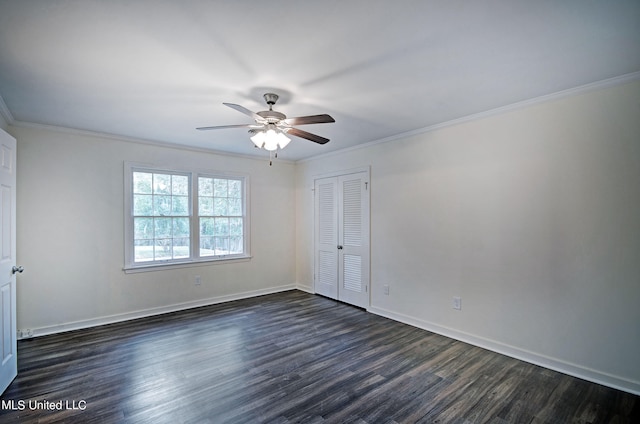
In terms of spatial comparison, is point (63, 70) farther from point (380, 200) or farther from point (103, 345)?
point (380, 200)

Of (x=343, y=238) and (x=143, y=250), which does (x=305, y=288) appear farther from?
(x=143, y=250)

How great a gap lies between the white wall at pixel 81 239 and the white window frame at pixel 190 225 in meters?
0.08

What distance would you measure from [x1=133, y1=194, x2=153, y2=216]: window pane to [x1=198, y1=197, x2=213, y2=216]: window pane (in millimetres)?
700

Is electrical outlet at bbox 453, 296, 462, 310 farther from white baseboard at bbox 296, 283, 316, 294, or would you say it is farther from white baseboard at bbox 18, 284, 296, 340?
white baseboard at bbox 18, 284, 296, 340

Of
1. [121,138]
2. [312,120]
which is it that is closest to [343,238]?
[312,120]

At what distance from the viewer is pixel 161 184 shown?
4.53m

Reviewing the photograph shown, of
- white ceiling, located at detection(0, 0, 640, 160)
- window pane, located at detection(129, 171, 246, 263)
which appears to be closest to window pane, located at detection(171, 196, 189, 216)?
window pane, located at detection(129, 171, 246, 263)

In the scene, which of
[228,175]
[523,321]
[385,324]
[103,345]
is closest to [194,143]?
[228,175]

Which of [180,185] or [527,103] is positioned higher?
[527,103]

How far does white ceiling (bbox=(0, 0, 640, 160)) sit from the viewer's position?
1666mm

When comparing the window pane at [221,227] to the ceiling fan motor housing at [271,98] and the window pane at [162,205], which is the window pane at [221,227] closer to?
the window pane at [162,205]

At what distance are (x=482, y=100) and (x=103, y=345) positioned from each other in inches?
185

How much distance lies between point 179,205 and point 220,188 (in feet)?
2.40

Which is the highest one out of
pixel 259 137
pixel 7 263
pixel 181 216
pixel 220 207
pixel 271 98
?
pixel 271 98
